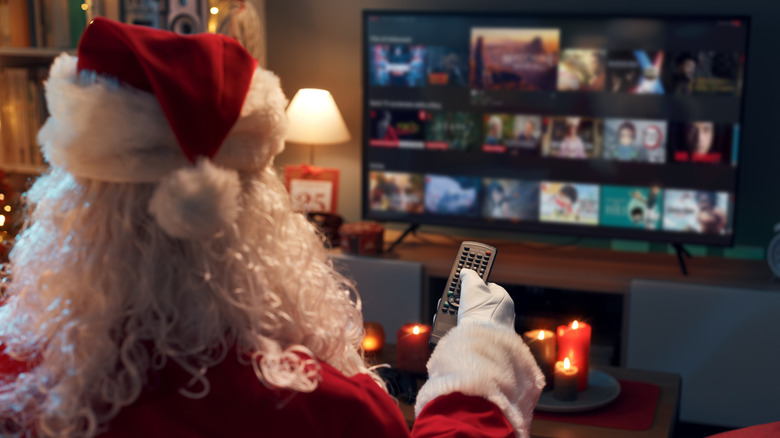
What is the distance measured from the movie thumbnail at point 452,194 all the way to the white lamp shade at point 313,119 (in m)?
0.40

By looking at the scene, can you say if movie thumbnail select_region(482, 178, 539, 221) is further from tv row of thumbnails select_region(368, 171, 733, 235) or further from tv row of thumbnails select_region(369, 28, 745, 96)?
tv row of thumbnails select_region(369, 28, 745, 96)

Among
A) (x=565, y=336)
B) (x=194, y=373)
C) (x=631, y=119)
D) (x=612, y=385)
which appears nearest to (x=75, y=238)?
(x=194, y=373)

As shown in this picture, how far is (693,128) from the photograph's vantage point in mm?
2592

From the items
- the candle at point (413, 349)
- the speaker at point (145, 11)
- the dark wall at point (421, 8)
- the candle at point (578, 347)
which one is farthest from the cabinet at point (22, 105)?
the candle at point (578, 347)

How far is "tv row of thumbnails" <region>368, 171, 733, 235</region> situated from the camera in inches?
104

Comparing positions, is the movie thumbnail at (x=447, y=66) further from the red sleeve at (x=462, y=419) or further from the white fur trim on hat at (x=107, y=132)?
the white fur trim on hat at (x=107, y=132)

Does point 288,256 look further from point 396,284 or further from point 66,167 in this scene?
point 396,284

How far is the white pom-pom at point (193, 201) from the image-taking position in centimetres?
76

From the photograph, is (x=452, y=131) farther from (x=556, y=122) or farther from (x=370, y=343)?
(x=370, y=343)

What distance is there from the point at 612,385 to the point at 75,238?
1.29 meters

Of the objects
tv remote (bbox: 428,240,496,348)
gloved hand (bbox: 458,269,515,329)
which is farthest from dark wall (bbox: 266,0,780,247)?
gloved hand (bbox: 458,269,515,329)

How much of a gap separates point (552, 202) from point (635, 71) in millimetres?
531

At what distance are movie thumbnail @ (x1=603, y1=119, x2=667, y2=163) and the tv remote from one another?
4.82 feet

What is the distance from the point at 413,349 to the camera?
1785mm
